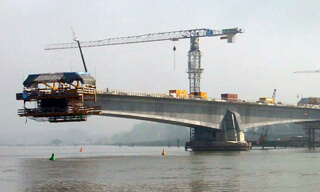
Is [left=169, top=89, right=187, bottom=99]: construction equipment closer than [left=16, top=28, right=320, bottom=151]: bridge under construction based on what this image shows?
No

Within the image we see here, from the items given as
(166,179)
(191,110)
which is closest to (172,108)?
(191,110)

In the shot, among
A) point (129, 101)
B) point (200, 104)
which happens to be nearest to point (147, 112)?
point (129, 101)

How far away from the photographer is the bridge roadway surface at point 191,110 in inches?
5172

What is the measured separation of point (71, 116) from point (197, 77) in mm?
84134

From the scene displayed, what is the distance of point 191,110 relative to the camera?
500 ft

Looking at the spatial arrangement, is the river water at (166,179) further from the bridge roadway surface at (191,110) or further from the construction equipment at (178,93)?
the construction equipment at (178,93)

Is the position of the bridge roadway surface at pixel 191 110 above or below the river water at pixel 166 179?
above

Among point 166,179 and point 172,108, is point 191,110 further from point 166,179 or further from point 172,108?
point 166,179

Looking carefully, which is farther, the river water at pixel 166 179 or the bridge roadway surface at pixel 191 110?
the bridge roadway surface at pixel 191 110

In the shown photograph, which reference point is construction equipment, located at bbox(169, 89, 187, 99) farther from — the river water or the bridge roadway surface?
the river water

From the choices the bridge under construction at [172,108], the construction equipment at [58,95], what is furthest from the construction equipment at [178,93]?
the construction equipment at [58,95]

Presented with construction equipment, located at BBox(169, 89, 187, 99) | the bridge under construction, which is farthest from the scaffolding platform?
construction equipment, located at BBox(169, 89, 187, 99)

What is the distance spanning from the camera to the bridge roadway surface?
431ft

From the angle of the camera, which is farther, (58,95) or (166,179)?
(58,95)
